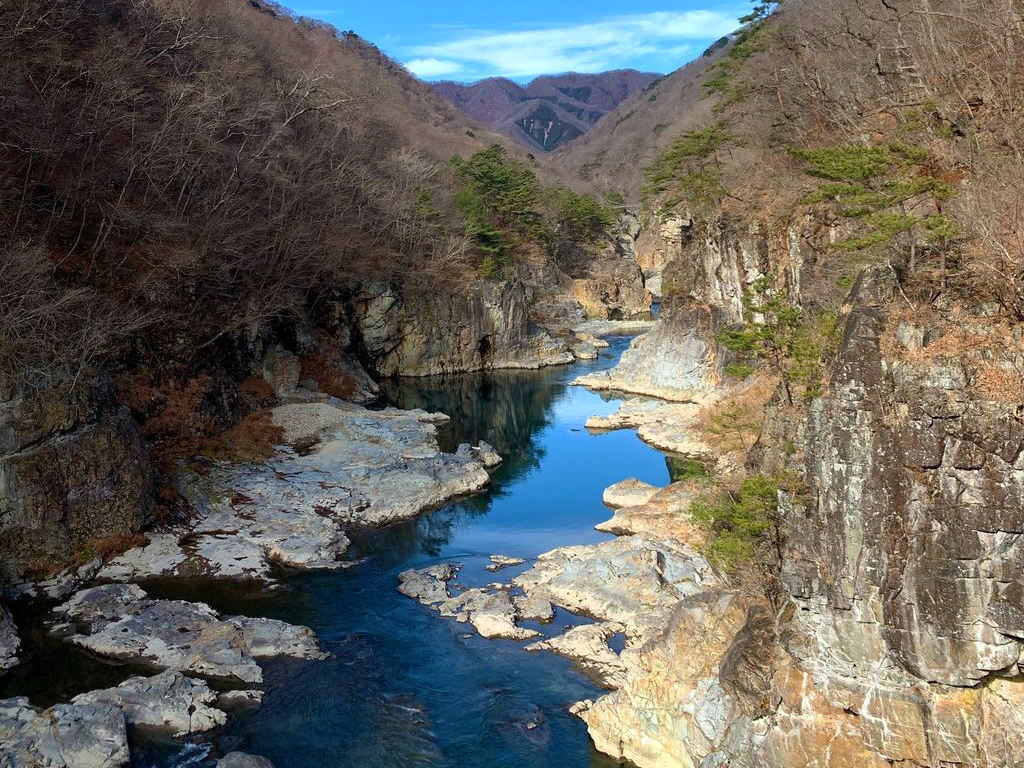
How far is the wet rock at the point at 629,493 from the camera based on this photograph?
75.8 feet

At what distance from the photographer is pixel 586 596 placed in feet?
55.2

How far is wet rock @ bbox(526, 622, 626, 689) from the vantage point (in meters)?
14.1

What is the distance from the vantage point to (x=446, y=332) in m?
46.0

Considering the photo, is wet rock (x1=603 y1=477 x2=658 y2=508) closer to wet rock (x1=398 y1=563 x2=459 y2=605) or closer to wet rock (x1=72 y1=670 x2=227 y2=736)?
wet rock (x1=398 y1=563 x2=459 y2=605)

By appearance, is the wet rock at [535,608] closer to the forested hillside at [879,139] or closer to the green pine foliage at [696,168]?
the forested hillside at [879,139]

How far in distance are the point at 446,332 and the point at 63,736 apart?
3543 cm

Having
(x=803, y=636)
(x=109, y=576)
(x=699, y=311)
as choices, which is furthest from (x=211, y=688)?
(x=699, y=311)

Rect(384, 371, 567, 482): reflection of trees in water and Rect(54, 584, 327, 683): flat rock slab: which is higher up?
Rect(384, 371, 567, 482): reflection of trees in water

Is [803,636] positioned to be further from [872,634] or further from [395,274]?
[395,274]

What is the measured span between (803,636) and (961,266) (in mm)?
5032

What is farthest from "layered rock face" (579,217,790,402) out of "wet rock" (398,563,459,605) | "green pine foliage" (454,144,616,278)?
"wet rock" (398,563,459,605)

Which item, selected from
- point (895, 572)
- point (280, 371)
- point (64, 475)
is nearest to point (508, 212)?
point (280, 371)

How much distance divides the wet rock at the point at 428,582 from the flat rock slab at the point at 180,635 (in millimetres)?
2656

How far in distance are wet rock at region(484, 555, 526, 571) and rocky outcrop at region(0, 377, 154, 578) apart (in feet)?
27.3
